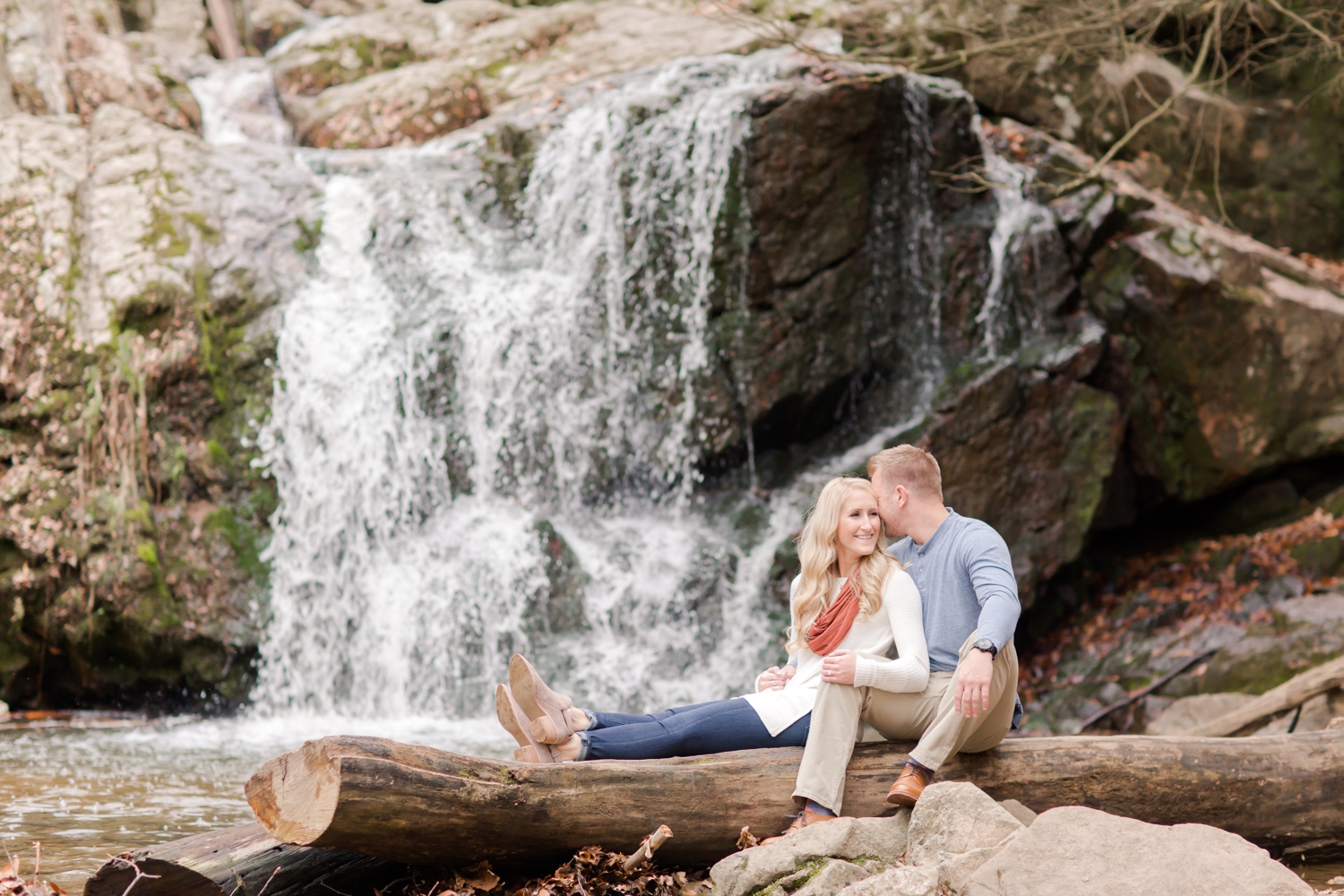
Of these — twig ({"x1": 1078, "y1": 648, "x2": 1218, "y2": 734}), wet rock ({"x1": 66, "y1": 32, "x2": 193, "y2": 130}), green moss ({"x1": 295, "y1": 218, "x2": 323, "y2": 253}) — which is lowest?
twig ({"x1": 1078, "y1": 648, "x2": 1218, "y2": 734})

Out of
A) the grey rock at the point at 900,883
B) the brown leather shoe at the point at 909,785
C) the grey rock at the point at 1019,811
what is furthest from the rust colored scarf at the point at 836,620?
the grey rock at the point at 900,883

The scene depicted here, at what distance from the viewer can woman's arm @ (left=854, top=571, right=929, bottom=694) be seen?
374 cm

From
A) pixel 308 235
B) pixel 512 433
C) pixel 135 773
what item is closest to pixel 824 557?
pixel 135 773

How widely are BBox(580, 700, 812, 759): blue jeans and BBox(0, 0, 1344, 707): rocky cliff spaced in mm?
5570

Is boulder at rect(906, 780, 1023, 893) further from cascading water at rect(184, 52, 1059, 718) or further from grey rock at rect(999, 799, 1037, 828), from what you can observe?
cascading water at rect(184, 52, 1059, 718)

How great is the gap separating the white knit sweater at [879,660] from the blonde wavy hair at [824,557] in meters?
0.06

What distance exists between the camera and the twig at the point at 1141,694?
8.94 metres

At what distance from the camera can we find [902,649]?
150 inches

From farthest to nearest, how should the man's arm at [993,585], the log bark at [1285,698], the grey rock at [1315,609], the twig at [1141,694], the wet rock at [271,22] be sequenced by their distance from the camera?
the wet rock at [271,22], the twig at [1141,694], the grey rock at [1315,609], the log bark at [1285,698], the man's arm at [993,585]

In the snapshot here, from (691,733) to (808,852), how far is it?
730 mm

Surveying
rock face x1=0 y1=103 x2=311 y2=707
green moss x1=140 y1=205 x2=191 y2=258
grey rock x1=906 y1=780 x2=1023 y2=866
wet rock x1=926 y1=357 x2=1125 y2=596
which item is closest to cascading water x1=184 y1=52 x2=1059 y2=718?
rock face x1=0 y1=103 x2=311 y2=707

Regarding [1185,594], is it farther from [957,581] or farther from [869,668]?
[869,668]

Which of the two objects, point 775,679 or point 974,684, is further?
point 775,679

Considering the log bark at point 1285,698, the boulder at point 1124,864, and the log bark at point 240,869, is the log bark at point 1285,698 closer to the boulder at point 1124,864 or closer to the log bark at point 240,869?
the boulder at point 1124,864
